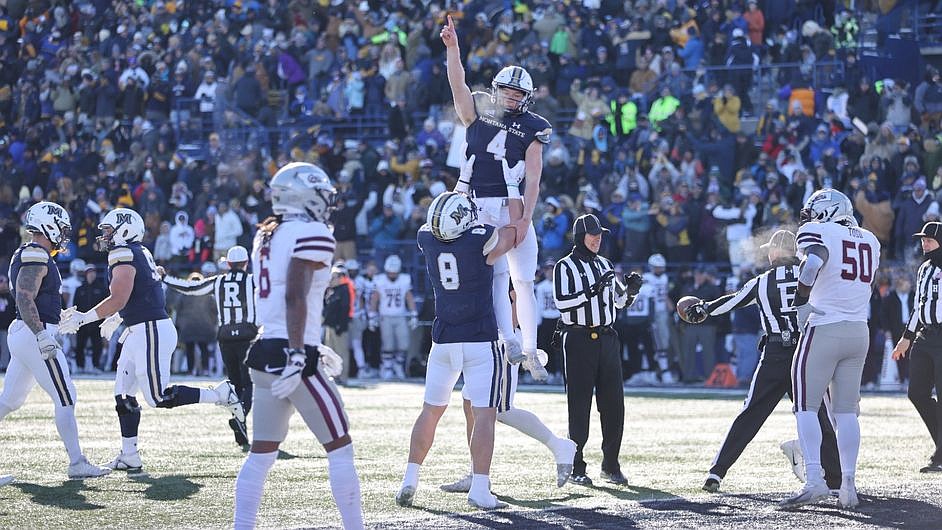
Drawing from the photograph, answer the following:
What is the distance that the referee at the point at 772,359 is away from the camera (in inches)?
370

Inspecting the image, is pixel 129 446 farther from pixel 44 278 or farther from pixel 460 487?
pixel 460 487

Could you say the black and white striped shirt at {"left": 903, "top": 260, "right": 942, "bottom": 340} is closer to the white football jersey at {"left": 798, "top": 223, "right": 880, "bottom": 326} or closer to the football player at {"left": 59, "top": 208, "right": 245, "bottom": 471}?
the white football jersey at {"left": 798, "top": 223, "right": 880, "bottom": 326}

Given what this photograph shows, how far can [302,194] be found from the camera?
22.1 ft

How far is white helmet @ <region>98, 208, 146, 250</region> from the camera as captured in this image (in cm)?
1034

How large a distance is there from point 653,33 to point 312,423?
18.9 m

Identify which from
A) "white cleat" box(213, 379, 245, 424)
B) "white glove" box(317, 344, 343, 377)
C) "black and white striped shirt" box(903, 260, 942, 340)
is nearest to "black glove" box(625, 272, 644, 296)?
"black and white striped shirt" box(903, 260, 942, 340)

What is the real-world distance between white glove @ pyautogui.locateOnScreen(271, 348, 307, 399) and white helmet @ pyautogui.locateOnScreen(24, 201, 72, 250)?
3945 mm

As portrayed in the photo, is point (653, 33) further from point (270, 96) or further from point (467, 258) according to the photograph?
point (467, 258)

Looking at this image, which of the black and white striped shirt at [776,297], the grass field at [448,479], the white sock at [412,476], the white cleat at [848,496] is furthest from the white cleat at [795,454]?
the white sock at [412,476]

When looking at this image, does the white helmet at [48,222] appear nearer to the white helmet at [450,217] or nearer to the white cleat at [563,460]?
the white helmet at [450,217]

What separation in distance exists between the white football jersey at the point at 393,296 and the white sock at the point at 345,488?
1559 centimetres

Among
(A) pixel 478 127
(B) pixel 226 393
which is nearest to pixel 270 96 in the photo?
(B) pixel 226 393

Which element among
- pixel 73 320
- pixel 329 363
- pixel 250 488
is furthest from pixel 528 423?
pixel 73 320

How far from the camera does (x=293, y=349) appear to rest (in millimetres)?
6551
